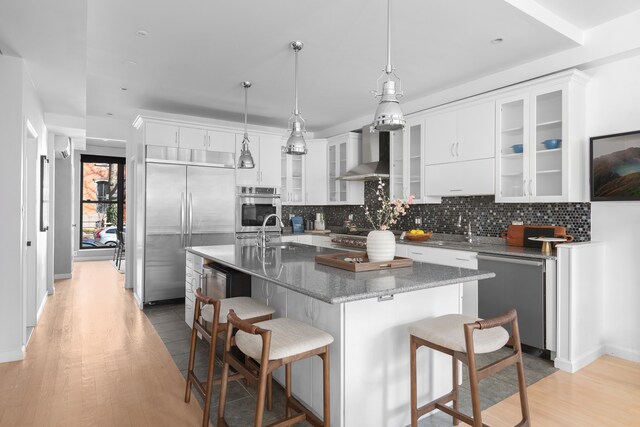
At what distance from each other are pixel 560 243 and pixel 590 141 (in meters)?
0.93

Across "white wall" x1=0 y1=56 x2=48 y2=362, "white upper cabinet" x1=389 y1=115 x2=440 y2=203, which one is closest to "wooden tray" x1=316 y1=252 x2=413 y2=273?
"white upper cabinet" x1=389 y1=115 x2=440 y2=203

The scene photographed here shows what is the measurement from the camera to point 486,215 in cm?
444

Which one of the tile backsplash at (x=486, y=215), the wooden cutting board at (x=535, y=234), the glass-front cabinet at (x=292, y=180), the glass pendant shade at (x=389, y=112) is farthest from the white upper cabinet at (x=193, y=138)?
the wooden cutting board at (x=535, y=234)

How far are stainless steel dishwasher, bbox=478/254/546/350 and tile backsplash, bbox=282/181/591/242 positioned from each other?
0.74 m

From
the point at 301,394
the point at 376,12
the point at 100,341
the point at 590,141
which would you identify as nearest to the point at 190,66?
the point at 376,12

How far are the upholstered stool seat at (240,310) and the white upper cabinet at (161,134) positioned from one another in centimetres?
327

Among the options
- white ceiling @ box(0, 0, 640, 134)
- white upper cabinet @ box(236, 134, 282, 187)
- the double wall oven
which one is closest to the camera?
white ceiling @ box(0, 0, 640, 134)

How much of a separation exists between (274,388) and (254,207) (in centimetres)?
352

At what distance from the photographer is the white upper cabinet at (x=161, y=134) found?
504 centimetres

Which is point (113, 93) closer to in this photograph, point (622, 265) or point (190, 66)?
point (190, 66)

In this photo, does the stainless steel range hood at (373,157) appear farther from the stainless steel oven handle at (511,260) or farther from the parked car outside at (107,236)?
the parked car outside at (107,236)

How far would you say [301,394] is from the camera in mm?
2361

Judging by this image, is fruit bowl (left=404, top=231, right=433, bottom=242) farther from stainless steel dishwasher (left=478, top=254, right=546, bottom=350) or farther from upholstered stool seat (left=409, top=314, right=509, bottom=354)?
upholstered stool seat (left=409, top=314, right=509, bottom=354)

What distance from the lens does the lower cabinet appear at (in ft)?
12.4
